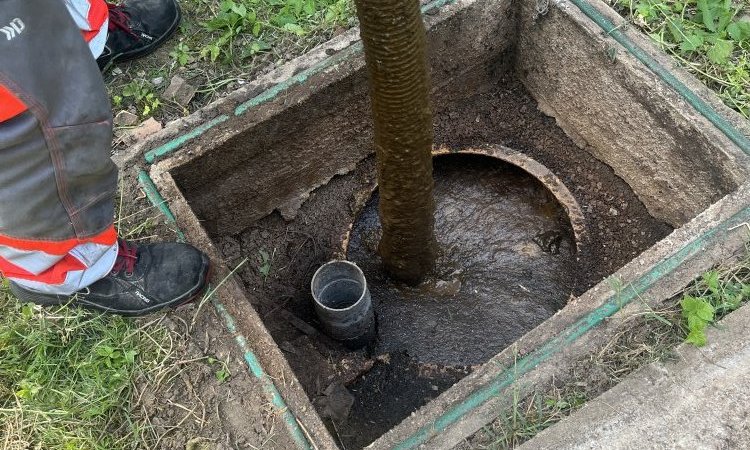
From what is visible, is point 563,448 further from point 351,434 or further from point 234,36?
point 234,36

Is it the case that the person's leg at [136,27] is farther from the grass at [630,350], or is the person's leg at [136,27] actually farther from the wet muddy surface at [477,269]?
the grass at [630,350]

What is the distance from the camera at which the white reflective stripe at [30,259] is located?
2043mm

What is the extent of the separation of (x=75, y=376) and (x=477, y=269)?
5.94 ft

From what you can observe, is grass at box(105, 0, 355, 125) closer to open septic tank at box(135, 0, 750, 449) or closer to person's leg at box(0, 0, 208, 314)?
open septic tank at box(135, 0, 750, 449)

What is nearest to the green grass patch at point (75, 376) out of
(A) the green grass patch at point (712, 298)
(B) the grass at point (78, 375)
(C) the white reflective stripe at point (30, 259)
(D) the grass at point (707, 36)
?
(B) the grass at point (78, 375)

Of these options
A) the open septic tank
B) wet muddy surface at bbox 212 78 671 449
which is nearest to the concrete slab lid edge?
the open septic tank

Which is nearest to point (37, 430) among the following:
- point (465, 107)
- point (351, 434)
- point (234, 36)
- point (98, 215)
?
point (98, 215)

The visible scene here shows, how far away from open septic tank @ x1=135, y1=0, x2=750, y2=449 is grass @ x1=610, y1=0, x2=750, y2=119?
9 centimetres

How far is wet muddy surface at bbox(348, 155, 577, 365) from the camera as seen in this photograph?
119 inches

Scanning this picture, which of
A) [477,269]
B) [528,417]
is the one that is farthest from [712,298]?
[477,269]

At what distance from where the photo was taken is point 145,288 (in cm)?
235

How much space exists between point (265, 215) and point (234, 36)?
0.85 meters

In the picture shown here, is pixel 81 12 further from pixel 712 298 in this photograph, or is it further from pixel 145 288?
pixel 712 298

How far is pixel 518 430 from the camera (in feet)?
6.57
